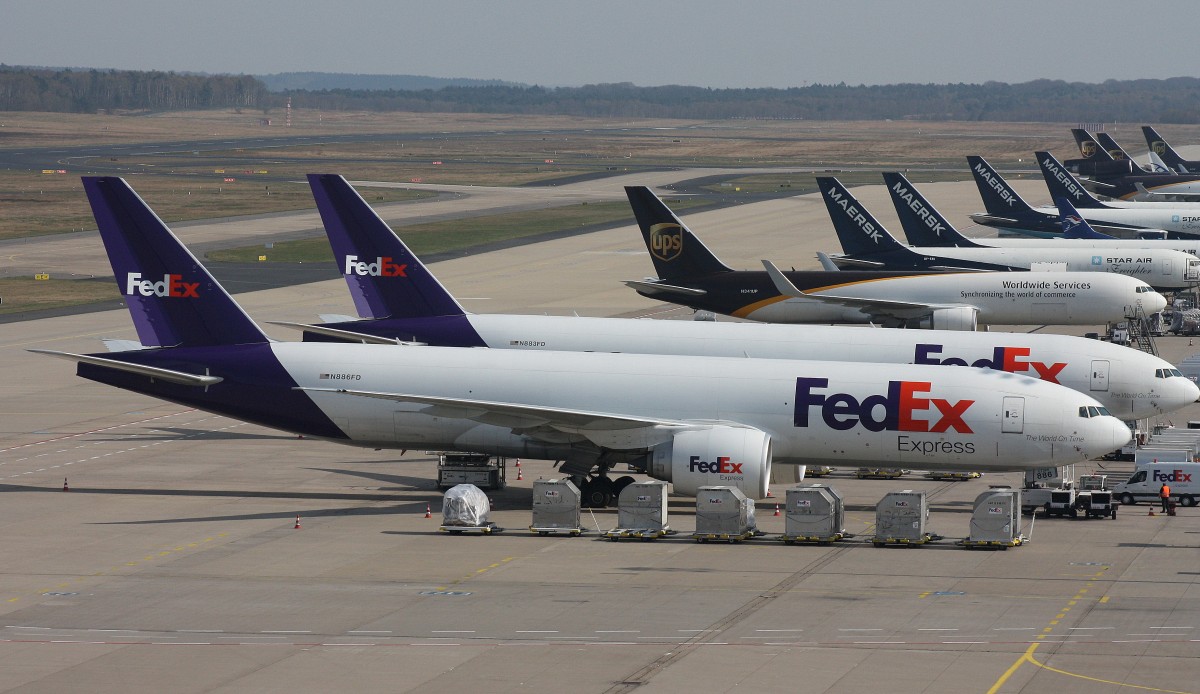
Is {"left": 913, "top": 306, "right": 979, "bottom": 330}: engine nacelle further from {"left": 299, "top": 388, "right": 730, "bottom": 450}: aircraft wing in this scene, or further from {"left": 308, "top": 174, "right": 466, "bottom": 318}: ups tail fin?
{"left": 299, "top": 388, "right": 730, "bottom": 450}: aircraft wing

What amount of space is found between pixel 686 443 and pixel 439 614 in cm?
1179

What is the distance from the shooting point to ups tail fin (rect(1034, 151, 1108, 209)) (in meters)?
113

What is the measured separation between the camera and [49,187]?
554ft

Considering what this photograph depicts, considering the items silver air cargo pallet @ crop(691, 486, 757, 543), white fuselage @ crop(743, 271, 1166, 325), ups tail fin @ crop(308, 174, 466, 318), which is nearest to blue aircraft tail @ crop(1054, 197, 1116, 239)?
white fuselage @ crop(743, 271, 1166, 325)

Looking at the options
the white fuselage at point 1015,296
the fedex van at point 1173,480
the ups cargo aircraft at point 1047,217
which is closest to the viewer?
the fedex van at point 1173,480

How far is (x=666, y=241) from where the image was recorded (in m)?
71.8

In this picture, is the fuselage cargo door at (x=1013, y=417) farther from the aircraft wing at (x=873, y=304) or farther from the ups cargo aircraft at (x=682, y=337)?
the aircraft wing at (x=873, y=304)

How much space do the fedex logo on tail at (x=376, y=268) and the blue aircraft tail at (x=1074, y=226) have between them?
56.3 meters

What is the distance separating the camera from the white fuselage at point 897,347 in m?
49.4

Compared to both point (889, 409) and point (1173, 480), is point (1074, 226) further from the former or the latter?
point (889, 409)

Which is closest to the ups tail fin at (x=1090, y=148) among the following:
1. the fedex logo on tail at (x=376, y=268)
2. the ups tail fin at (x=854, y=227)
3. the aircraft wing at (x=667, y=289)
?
the ups tail fin at (x=854, y=227)

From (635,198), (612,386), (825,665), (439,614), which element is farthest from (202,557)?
(635,198)

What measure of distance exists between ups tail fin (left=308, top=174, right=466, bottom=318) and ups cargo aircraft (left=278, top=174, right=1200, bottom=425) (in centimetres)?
4

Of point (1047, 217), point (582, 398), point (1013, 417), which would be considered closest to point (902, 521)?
point (1013, 417)
